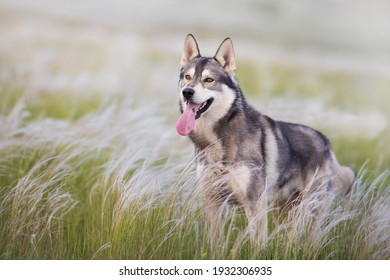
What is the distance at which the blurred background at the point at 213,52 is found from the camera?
19.6 feet

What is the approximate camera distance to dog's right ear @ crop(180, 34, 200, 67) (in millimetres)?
5137

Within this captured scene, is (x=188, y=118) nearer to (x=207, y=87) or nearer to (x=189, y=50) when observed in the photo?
(x=207, y=87)

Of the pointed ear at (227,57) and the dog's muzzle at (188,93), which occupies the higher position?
the pointed ear at (227,57)

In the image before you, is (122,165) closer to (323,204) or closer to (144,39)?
(144,39)

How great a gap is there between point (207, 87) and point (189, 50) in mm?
535

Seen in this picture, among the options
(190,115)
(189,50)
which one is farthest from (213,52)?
(190,115)

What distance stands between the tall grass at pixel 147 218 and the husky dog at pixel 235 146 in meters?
0.16

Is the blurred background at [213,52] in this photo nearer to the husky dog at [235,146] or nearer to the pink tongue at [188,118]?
the husky dog at [235,146]

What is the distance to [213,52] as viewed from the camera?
6.09m

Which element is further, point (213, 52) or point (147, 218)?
point (213, 52)

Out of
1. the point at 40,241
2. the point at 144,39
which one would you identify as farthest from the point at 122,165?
the point at 144,39

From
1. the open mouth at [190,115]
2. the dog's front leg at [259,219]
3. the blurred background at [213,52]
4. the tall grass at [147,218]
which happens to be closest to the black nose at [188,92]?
the open mouth at [190,115]

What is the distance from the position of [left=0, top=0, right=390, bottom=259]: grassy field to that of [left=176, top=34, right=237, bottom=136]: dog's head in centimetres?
58
